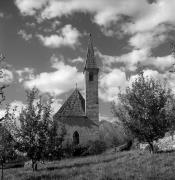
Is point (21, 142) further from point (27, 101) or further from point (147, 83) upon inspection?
point (147, 83)

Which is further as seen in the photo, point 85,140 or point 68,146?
point 85,140

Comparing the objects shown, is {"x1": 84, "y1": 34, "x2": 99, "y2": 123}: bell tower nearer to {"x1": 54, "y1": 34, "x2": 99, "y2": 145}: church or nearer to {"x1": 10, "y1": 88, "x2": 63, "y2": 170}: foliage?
{"x1": 54, "y1": 34, "x2": 99, "y2": 145}: church

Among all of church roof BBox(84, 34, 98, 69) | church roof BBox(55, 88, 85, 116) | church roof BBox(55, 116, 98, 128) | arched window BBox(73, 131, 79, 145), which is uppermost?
church roof BBox(84, 34, 98, 69)

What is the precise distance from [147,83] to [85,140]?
2527 cm

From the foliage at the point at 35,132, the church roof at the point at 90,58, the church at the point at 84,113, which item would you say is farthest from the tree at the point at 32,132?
the church roof at the point at 90,58

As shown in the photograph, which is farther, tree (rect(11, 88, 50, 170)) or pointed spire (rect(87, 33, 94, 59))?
pointed spire (rect(87, 33, 94, 59))

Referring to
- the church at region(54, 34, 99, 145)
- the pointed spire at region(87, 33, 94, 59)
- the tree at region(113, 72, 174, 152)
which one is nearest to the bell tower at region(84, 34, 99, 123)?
the church at region(54, 34, 99, 145)

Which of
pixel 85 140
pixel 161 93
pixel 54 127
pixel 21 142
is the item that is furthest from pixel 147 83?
pixel 85 140

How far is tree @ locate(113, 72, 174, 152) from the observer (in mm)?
19766

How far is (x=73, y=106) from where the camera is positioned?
1832 inches

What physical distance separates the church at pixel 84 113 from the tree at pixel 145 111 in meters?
23.5

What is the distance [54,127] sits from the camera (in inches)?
809

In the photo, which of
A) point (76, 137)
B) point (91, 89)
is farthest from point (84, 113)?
point (91, 89)

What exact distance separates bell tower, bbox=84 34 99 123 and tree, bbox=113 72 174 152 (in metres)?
25.2
